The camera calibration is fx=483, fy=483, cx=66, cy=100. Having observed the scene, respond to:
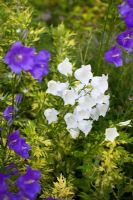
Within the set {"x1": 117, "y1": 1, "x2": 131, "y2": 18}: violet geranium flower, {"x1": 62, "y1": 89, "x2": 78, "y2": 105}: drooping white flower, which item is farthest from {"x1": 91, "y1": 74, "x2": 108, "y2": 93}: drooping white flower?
{"x1": 117, "y1": 1, "x2": 131, "y2": 18}: violet geranium flower

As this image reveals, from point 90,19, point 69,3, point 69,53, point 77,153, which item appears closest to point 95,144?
point 77,153

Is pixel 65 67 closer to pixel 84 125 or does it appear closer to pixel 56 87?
pixel 56 87

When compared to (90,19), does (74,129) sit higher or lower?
lower

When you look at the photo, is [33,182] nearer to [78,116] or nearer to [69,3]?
[78,116]

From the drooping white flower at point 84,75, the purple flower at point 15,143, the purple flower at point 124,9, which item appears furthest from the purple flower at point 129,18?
the purple flower at point 15,143

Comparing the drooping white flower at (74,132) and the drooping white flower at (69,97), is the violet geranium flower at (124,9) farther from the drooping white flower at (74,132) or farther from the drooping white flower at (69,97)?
the drooping white flower at (74,132)

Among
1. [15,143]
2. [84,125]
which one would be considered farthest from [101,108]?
[15,143]
